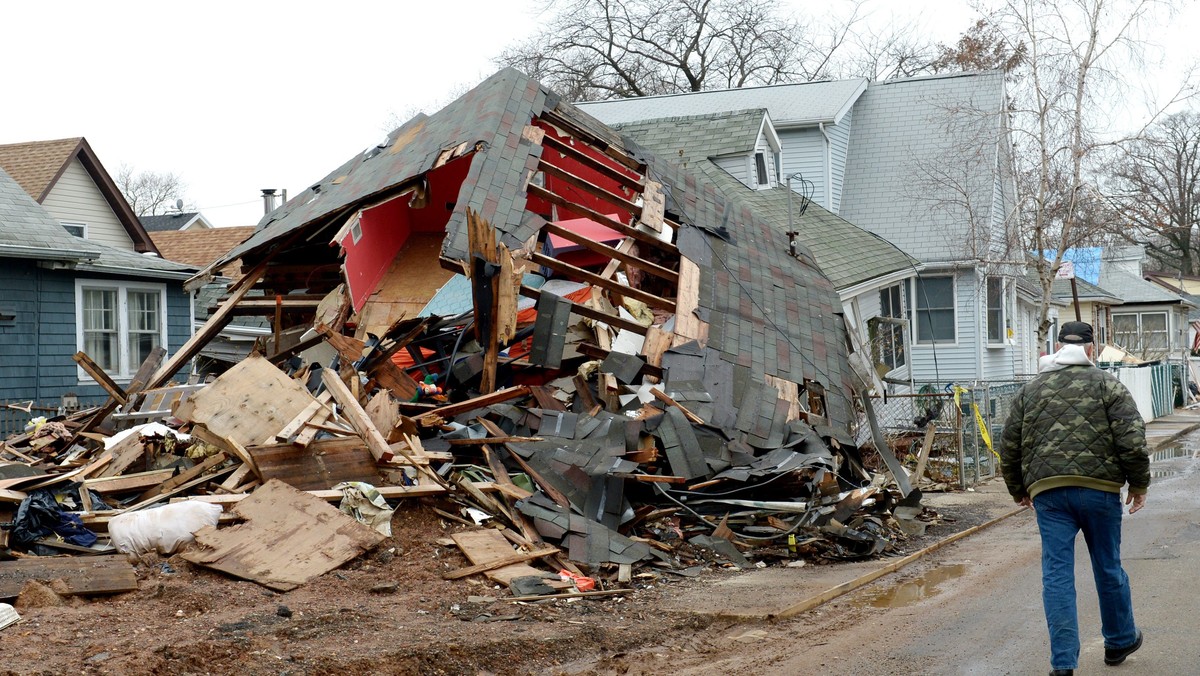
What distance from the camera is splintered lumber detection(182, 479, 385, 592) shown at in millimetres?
7469

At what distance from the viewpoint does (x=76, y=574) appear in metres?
7.14

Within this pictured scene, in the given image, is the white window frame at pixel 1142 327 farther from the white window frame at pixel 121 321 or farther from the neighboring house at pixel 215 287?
the white window frame at pixel 121 321

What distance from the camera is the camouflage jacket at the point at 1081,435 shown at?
5.38m

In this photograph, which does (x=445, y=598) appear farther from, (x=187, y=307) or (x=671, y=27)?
(x=671, y=27)

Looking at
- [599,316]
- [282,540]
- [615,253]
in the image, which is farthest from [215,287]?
[282,540]

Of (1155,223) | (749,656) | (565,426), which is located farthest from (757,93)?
(1155,223)

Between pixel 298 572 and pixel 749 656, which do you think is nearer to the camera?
pixel 749 656

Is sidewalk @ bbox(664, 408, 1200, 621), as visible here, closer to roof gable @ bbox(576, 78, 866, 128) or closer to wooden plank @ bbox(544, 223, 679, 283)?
wooden plank @ bbox(544, 223, 679, 283)

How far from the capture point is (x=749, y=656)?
20.4 feet

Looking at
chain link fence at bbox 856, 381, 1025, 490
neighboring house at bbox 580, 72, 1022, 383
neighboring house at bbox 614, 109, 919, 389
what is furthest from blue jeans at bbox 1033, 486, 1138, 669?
neighboring house at bbox 580, 72, 1022, 383

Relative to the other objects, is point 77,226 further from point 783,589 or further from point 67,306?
point 783,589

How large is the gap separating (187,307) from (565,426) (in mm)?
14821

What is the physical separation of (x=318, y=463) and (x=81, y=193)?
65.4 ft

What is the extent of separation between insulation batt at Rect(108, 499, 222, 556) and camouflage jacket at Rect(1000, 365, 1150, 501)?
5745mm
